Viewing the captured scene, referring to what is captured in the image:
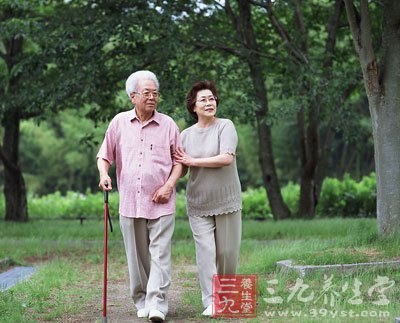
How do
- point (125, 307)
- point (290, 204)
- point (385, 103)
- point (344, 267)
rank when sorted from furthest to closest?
point (290, 204)
point (385, 103)
point (344, 267)
point (125, 307)

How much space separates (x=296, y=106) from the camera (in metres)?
15.3

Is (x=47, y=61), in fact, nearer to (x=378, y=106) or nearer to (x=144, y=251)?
(x=378, y=106)

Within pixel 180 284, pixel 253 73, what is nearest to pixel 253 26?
pixel 253 73

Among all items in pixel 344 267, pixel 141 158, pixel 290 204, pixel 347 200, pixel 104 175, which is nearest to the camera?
pixel 104 175

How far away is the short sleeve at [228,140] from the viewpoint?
275 inches

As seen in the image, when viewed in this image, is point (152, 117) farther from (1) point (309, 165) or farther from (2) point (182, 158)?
(1) point (309, 165)

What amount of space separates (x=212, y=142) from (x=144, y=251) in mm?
1093

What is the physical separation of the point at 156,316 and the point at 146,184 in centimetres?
108

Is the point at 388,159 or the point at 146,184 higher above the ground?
the point at 388,159

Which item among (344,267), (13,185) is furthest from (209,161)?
(13,185)

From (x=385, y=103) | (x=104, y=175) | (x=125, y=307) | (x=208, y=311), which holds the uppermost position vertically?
(x=385, y=103)

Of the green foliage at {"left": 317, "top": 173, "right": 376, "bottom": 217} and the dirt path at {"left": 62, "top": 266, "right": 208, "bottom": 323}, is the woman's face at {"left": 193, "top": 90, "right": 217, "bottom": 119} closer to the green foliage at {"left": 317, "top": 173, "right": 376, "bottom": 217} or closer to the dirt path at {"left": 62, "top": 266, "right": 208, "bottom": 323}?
the dirt path at {"left": 62, "top": 266, "right": 208, "bottom": 323}

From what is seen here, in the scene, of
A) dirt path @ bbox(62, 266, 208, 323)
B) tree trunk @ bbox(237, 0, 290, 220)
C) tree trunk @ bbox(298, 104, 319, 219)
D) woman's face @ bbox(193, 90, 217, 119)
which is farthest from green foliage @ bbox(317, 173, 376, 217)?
woman's face @ bbox(193, 90, 217, 119)

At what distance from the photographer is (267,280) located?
28.6 feet
